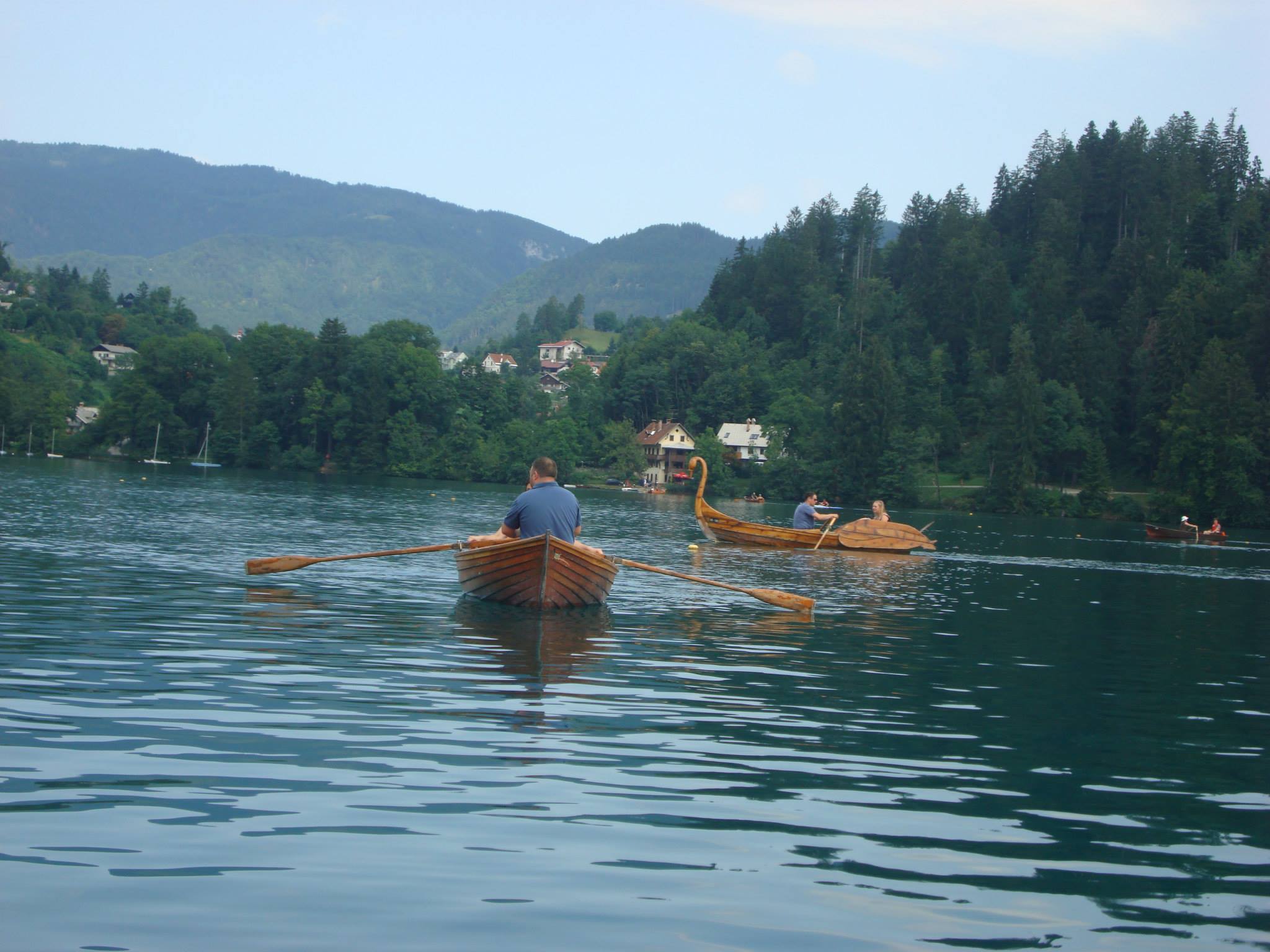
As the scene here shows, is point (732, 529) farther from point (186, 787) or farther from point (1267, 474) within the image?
point (1267, 474)

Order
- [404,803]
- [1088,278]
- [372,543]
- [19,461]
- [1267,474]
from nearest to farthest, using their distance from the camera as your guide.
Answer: [404,803], [372,543], [1267,474], [19,461], [1088,278]

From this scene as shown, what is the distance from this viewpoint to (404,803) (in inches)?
303

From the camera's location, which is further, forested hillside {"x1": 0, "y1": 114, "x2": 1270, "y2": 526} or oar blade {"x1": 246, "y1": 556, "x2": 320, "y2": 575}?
forested hillside {"x1": 0, "y1": 114, "x2": 1270, "y2": 526}

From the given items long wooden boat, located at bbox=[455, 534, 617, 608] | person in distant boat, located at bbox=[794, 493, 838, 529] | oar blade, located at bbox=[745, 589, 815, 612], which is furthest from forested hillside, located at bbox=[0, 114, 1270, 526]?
long wooden boat, located at bbox=[455, 534, 617, 608]

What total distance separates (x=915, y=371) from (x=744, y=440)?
935 inches

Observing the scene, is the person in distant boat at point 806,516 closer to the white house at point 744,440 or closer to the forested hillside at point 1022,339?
the forested hillside at point 1022,339

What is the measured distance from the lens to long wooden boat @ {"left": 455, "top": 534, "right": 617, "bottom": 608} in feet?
59.9

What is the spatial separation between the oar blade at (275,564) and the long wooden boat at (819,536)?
67.6 ft

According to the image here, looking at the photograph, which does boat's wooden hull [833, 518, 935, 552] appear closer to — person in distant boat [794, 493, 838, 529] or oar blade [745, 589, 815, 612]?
person in distant boat [794, 493, 838, 529]

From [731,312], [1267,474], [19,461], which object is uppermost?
[731,312]

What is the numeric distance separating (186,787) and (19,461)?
105m

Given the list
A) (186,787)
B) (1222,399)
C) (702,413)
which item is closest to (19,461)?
(702,413)

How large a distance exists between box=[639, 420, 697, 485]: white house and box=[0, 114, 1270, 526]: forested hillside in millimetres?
2999

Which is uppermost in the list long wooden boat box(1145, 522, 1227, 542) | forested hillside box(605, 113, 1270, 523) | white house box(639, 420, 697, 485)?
forested hillside box(605, 113, 1270, 523)
